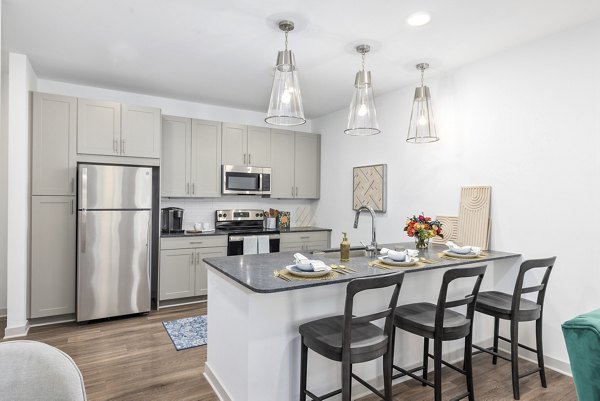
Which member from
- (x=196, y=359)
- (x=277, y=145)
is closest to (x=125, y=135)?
(x=277, y=145)

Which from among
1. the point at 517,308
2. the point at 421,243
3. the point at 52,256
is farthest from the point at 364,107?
the point at 52,256

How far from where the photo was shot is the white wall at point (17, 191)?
3.35m

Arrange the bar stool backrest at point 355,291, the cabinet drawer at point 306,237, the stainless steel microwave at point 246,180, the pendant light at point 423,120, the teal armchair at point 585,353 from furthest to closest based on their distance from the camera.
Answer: the cabinet drawer at point 306,237 → the stainless steel microwave at point 246,180 → the pendant light at point 423,120 → the bar stool backrest at point 355,291 → the teal armchair at point 585,353

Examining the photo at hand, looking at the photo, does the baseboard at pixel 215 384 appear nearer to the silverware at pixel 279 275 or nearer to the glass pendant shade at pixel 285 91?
the silverware at pixel 279 275

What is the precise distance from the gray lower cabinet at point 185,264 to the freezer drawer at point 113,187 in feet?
2.06

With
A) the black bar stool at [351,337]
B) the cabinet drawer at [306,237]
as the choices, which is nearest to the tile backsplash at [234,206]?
the cabinet drawer at [306,237]

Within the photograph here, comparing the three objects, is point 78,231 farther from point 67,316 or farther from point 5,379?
point 5,379

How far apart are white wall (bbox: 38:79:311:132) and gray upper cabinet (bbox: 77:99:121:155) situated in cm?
56

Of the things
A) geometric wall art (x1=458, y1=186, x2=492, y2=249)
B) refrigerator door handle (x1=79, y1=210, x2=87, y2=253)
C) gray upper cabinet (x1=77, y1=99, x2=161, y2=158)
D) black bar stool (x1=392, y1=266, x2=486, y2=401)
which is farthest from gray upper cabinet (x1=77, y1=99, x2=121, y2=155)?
geometric wall art (x1=458, y1=186, x2=492, y2=249)

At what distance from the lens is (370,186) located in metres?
4.55

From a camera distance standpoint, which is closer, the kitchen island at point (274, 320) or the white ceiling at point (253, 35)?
the kitchen island at point (274, 320)

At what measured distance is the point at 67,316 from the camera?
3867 millimetres

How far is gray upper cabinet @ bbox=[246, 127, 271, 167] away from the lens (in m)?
5.04

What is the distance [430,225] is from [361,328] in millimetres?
1512
